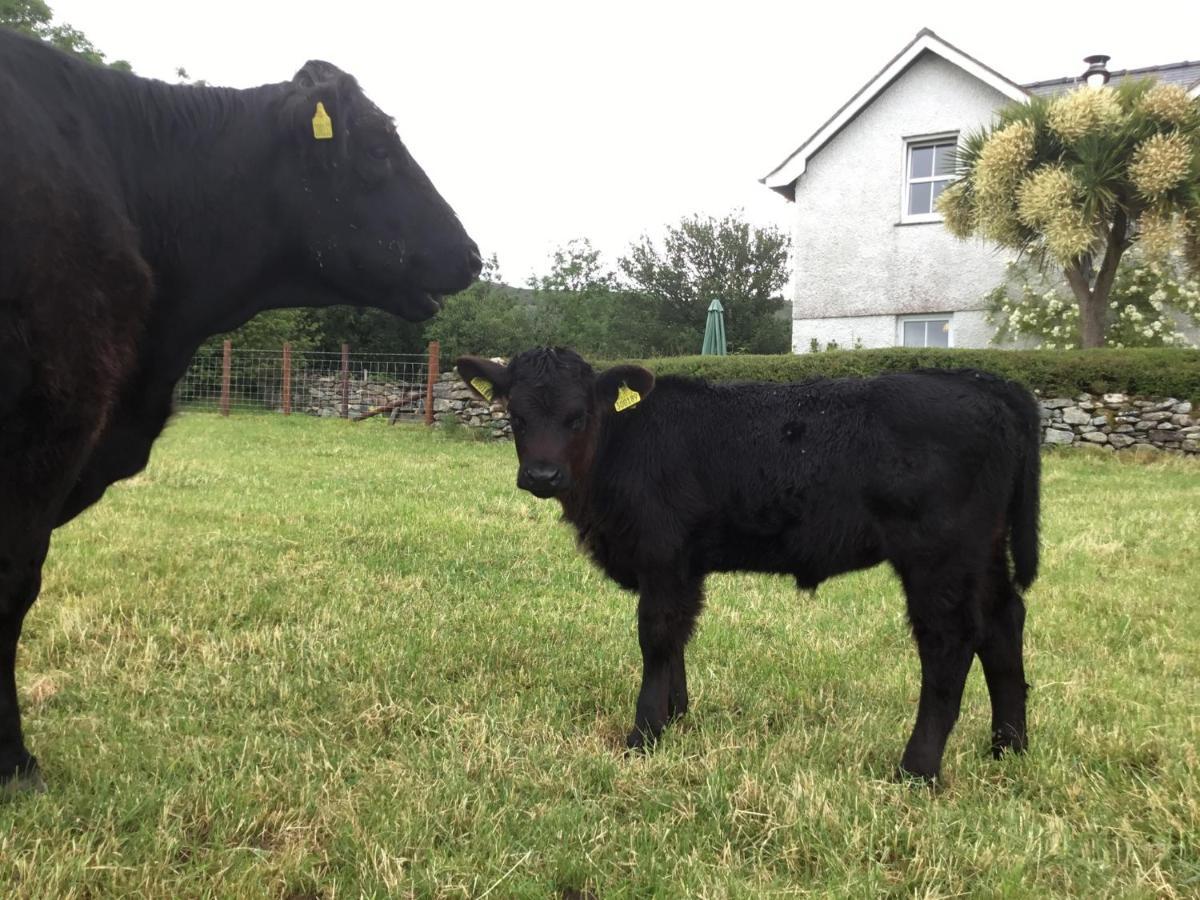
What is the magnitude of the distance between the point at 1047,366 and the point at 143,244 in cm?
1275

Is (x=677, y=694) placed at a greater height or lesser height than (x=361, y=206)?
lesser

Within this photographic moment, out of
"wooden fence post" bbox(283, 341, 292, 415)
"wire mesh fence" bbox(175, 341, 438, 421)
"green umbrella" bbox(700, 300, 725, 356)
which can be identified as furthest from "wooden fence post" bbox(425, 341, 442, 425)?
"green umbrella" bbox(700, 300, 725, 356)

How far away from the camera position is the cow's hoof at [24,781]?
2719 mm

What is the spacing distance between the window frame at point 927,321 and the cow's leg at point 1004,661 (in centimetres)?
1579

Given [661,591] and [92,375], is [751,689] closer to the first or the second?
[661,591]

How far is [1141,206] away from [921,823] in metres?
14.0

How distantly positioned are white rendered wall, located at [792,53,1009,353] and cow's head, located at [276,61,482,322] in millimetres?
16476

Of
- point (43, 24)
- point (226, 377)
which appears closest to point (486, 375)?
point (226, 377)

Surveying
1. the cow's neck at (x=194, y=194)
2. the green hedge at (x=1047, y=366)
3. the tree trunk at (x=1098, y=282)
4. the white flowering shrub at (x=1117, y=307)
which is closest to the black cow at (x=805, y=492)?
the cow's neck at (x=194, y=194)

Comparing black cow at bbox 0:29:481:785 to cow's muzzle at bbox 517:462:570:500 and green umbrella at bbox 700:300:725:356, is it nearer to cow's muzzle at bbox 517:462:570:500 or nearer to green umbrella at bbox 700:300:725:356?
cow's muzzle at bbox 517:462:570:500

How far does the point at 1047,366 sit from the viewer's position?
12758 millimetres

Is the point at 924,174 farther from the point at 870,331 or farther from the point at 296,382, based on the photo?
the point at 296,382

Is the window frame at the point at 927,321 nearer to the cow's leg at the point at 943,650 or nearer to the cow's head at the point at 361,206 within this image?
the cow's leg at the point at 943,650

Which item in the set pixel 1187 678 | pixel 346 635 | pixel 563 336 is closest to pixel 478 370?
pixel 346 635
